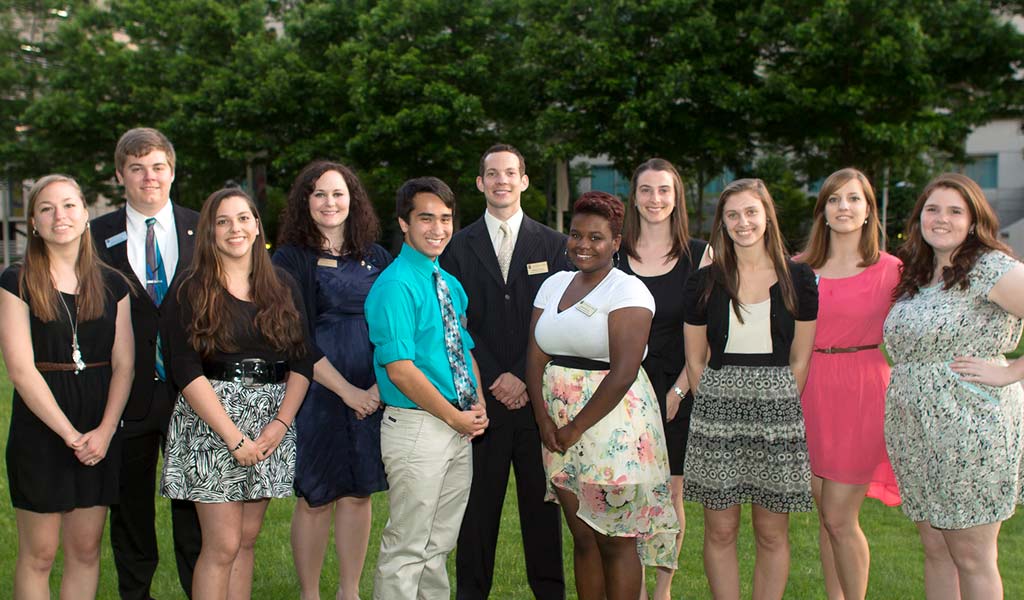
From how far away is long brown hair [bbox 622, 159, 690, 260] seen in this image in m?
4.84

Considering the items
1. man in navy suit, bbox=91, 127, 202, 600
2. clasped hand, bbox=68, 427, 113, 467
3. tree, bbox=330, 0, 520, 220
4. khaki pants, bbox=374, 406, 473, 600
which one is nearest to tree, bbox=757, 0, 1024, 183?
tree, bbox=330, 0, 520, 220

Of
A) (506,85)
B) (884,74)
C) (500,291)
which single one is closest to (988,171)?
(884,74)

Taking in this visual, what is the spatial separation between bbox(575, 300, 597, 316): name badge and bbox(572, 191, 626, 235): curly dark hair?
0.34m

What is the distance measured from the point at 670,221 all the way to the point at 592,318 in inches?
51.2

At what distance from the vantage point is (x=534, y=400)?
4098 millimetres

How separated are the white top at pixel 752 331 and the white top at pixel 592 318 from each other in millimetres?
514

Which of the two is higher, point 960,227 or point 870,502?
point 960,227

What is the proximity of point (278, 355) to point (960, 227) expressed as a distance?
10.2 ft

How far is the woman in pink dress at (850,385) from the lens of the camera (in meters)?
4.26

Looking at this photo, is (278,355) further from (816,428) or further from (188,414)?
(816,428)

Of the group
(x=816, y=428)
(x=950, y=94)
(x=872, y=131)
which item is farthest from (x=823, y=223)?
(x=950, y=94)

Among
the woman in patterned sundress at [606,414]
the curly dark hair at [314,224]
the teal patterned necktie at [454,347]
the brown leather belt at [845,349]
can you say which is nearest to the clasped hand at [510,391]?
the teal patterned necktie at [454,347]

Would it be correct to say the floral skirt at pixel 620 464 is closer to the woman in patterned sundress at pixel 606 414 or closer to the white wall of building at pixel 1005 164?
the woman in patterned sundress at pixel 606 414

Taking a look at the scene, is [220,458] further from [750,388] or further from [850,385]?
[850,385]
